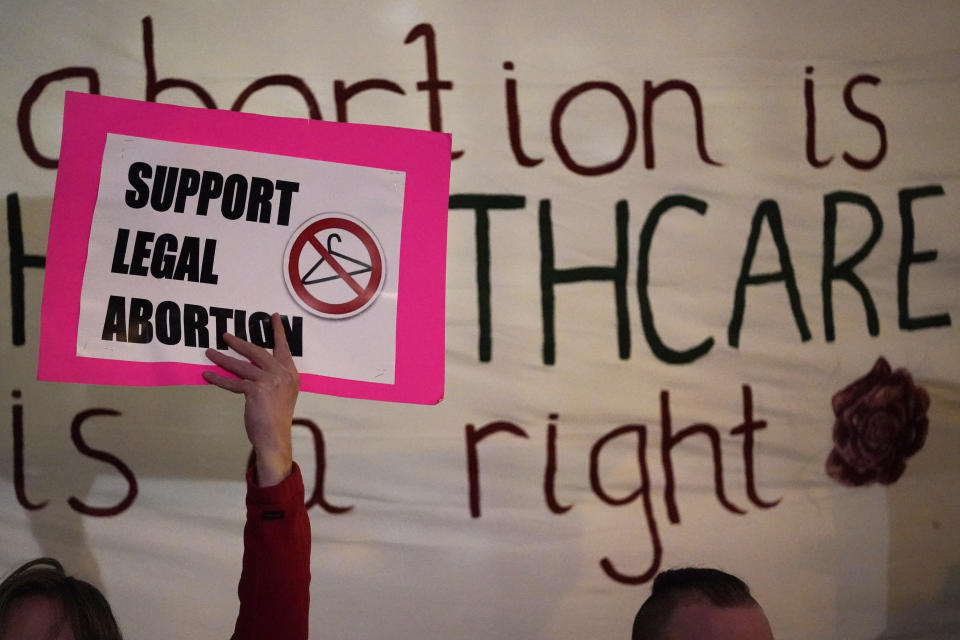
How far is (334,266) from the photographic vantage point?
27.5 inches

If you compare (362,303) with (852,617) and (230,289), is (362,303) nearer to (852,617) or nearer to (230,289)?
(230,289)

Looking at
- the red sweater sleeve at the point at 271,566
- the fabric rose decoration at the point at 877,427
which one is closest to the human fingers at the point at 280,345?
the red sweater sleeve at the point at 271,566

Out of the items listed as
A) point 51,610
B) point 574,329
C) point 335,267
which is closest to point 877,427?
point 574,329

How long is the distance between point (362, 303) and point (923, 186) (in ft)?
3.24

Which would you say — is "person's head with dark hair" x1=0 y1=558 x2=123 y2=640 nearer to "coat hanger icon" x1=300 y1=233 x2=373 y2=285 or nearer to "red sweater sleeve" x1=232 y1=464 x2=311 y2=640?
"red sweater sleeve" x1=232 y1=464 x2=311 y2=640

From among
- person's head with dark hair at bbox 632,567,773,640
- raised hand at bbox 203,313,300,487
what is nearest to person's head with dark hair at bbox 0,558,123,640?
raised hand at bbox 203,313,300,487

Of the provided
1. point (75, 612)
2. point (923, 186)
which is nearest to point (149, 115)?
point (75, 612)

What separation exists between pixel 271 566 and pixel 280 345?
18 cm

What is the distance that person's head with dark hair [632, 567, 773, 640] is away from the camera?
0.75 meters

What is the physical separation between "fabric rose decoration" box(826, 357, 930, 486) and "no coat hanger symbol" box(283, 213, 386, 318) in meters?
0.82

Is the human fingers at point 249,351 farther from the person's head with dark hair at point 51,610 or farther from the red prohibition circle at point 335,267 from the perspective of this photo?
the person's head with dark hair at point 51,610

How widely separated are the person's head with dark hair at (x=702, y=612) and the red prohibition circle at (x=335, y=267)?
17.6 inches

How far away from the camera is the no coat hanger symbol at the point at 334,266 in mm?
691

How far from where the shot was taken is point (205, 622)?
1.03 m
